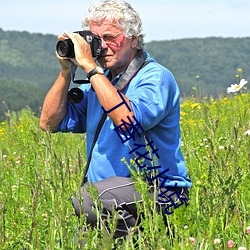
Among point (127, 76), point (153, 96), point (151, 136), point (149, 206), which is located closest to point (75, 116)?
point (127, 76)

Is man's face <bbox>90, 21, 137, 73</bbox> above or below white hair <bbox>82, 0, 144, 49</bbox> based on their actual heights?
below

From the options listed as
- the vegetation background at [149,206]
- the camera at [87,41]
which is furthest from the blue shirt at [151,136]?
the camera at [87,41]

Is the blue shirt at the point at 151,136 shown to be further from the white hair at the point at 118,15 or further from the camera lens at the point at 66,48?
the camera lens at the point at 66,48

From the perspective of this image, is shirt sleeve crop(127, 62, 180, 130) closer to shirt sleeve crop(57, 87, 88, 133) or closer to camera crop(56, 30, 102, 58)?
camera crop(56, 30, 102, 58)

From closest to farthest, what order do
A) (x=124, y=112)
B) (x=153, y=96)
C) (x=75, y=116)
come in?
(x=124, y=112)
(x=153, y=96)
(x=75, y=116)

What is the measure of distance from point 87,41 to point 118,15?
9.5 inches

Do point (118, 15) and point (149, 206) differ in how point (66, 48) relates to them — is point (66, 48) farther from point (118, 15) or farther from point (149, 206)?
point (149, 206)

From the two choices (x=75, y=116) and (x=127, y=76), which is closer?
(x=127, y=76)

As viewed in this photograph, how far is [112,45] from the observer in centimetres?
352

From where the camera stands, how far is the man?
10.6 feet

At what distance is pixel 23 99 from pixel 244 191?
127 m

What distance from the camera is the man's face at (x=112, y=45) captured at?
11.5 ft

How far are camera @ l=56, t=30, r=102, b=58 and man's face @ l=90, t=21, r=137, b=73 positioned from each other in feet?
0.19

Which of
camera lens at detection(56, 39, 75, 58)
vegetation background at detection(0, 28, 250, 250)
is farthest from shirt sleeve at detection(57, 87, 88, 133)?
camera lens at detection(56, 39, 75, 58)
